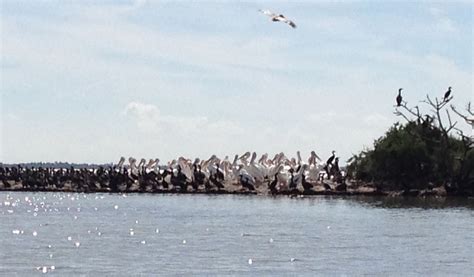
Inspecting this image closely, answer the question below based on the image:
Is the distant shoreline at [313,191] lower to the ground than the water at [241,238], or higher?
higher

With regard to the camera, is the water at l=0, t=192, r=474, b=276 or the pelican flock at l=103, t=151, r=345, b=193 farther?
the pelican flock at l=103, t=151, r=345, b=193

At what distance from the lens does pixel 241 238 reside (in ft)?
84.2

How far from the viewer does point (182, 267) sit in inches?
794

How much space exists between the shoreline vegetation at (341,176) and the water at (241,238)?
11.8ft

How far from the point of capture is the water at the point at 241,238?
2045cm

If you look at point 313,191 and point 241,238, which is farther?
point 313,191

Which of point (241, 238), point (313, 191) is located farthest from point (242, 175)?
point (241, 238)

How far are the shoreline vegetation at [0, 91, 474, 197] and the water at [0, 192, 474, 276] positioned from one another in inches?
141

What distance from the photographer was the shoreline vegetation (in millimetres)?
44031

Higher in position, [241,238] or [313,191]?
[313,191]

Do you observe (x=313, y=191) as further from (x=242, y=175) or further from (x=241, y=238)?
(x=241, y=238)

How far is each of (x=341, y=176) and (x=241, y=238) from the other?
73.0 feet

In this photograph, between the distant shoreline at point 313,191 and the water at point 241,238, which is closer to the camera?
the water at point 241,238

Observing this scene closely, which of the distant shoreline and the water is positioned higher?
the distant shoreline
